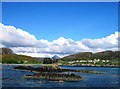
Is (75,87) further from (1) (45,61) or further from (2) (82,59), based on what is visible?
(2) (82,59)

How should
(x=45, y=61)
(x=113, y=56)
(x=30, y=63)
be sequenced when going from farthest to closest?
(x=113, y=56), (x=30, y=63), (x=45, y=61)

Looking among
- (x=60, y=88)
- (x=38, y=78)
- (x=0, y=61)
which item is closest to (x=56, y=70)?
(x=38, y=78)

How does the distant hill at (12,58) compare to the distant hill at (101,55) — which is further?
the distant hill at (101,55)

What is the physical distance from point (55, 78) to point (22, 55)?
16784mm

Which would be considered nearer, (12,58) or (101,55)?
(12,58)

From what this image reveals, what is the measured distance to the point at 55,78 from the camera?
20.4 meters

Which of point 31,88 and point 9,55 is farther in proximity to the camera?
point 9,55

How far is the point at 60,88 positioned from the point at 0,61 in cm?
1947

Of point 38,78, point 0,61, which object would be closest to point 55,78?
point 38,78

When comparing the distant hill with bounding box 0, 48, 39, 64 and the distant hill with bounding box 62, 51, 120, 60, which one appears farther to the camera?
the distant hill with bounding box 62, 51, 120, 60

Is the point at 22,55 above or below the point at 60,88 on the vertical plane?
above

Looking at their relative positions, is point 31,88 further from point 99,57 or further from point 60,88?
point 99,57

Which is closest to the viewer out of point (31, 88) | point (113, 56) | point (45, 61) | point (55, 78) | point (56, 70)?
point (31, 88)

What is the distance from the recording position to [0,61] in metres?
34.5
